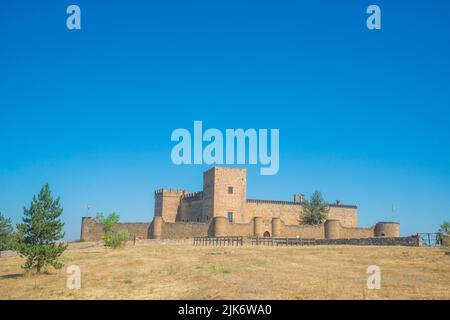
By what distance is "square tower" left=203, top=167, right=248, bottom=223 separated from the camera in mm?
52781

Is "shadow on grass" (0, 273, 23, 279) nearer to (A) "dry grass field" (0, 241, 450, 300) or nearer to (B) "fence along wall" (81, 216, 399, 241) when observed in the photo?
(A) "dry grass field" (0, 241, 450, 300)

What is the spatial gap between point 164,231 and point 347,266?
3171cm

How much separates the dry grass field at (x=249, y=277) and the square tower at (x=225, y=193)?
2438 cm

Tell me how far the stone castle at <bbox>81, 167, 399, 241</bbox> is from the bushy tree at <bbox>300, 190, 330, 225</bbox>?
7.90 feet

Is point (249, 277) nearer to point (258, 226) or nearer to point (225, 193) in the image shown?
point (258, 226)

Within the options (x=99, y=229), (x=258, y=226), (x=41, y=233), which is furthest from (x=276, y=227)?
(x=41, y=233)

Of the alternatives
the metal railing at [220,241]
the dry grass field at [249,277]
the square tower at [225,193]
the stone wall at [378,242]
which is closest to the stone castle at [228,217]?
the square tower at [225,193]

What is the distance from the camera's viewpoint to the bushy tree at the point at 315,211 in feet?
186

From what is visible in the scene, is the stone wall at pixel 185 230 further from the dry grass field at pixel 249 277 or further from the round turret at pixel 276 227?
the dry grass field at pixel 249 277

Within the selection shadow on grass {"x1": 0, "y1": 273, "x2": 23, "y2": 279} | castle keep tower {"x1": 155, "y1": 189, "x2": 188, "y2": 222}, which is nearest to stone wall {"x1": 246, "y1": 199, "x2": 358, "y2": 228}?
castle keep tower {"x1": 155, "y1": 189, "x2": 188, "y2": 222}
